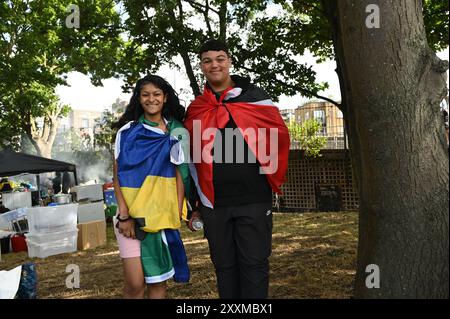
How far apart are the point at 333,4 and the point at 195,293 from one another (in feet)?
10.3

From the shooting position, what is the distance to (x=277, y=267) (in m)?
4.85

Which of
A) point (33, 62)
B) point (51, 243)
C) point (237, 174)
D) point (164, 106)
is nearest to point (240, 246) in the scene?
point (237, 174)

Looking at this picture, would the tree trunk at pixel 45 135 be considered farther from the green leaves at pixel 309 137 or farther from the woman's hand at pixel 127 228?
the woman's hand at pixel 127 228

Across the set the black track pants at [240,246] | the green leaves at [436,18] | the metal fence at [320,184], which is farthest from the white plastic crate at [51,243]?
the metal fence at [320,184]

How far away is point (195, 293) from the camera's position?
409 cm

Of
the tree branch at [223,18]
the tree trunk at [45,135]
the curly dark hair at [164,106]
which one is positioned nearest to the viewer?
the curly dark hair at [164,106]

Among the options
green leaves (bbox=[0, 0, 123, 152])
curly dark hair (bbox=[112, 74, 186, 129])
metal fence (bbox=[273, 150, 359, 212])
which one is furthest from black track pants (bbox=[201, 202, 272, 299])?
metal fence (bbox=[273, 150, 359, 212])

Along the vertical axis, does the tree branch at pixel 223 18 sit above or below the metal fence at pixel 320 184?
above

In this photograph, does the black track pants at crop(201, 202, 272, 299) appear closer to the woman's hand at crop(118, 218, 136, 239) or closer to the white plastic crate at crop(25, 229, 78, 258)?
the woman's hand at crop(118, 218, 136, 239)

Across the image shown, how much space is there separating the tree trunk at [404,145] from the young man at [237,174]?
23.5 inches

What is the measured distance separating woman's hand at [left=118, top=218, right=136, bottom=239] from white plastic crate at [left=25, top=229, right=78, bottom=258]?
502cm

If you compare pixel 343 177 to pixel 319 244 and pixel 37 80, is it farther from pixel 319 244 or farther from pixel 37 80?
pixel 37 80

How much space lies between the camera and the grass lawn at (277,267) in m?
4.04
